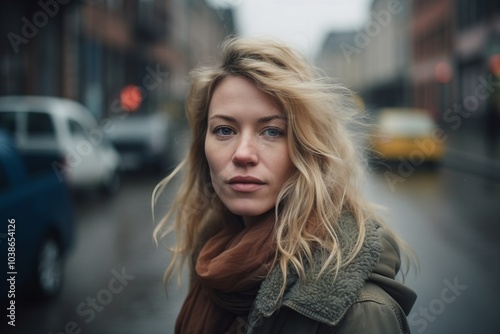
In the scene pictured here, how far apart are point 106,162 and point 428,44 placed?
133 ft

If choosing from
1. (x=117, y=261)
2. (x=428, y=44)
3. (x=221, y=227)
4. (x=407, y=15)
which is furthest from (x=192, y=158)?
(x=407, y=15)

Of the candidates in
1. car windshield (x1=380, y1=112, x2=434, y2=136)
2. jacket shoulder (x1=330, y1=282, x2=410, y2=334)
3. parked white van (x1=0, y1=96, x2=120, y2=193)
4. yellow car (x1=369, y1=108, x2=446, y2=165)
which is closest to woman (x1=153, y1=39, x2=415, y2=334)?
jacket shoulder (x1=330, y1=282, x2=410, y2=334)

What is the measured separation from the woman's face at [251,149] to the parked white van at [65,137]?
9354 mm

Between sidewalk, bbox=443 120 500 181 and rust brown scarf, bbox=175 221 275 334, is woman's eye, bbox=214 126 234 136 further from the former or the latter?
sidewalk, bbox=443 120 500 181

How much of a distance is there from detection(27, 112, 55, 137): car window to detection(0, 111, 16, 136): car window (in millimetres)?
261

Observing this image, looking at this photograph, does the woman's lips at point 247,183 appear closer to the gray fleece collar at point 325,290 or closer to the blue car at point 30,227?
the gray fleece collar at point 325,290

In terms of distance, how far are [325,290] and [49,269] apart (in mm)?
5198

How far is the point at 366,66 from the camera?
85.6 m

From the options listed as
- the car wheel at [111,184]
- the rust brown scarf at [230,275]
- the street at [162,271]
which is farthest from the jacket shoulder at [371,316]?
the car wheel at [111,184]

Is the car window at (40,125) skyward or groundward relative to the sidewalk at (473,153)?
skyward

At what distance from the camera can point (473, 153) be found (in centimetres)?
2194

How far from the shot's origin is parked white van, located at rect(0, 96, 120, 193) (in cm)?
1216

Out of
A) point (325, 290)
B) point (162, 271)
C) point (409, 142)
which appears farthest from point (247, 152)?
point (409, 142)

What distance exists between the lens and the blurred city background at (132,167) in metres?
5.80
